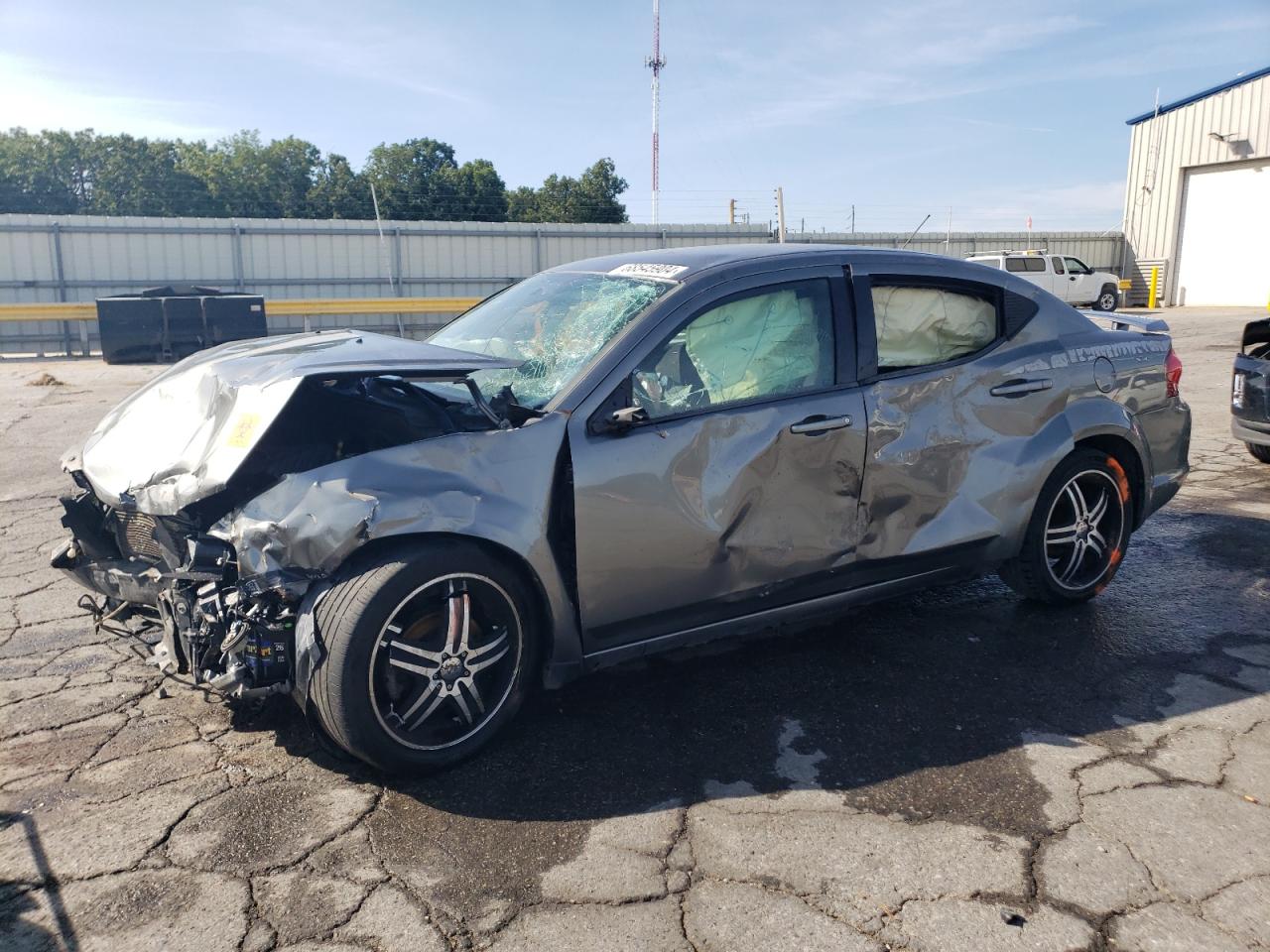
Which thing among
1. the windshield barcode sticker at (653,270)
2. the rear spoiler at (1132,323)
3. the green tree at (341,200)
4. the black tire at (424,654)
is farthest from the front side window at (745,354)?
the green tree at (341,200)

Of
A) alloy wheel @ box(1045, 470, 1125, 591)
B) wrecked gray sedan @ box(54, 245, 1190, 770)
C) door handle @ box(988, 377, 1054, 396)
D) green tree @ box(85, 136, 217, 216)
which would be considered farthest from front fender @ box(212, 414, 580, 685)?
green tree @ box(85, 136, 217, 216)

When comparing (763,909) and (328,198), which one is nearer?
(763,909)

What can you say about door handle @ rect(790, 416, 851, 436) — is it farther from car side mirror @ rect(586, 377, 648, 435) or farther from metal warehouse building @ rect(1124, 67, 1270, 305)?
metal warehouse building @ rect(1124, 67, 1270, 305)

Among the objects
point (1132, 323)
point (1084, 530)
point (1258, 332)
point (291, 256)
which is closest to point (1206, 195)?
point (291, 256)

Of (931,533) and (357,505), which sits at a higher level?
(357,505)

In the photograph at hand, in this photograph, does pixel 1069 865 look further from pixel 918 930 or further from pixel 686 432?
pixel 686 432

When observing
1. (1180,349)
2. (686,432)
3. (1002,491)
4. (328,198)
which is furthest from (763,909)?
(328,198)

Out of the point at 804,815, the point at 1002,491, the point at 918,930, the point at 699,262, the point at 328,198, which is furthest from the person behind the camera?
the point at 328,198

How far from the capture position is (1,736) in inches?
134

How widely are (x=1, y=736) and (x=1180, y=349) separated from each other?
1943 cm

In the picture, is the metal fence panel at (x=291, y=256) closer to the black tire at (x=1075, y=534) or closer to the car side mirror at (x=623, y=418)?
the black tire at (x=1075, y=534)

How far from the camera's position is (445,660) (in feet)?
10.2

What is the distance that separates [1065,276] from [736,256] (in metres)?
26.7

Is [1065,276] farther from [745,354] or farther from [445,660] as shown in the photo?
[445,660]
